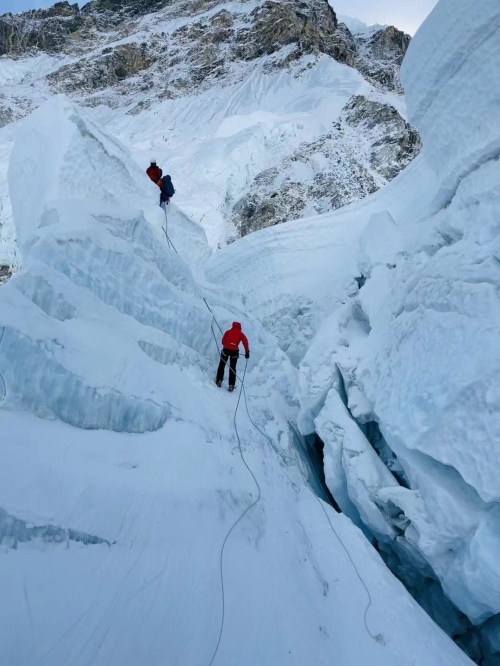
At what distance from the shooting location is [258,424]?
15.5 feet

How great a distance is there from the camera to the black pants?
4.84 meters

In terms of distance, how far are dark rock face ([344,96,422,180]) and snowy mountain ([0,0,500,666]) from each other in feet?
39.0

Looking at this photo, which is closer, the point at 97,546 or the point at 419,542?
the point at 97,546

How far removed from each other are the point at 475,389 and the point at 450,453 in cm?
55

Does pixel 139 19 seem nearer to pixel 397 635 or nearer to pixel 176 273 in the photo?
pixel 176 273

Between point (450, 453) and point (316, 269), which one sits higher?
point (450, 453)

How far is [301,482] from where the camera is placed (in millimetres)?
4344

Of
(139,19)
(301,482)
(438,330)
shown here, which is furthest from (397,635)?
(139,19)

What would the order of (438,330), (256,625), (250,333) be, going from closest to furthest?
(256,625), (438,330), (250,333)

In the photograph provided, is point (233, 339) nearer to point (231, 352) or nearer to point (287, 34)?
point (231, 352)

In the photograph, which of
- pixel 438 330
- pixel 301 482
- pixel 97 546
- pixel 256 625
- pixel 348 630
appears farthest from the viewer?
pixel 301 482

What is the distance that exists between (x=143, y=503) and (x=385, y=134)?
812 inches

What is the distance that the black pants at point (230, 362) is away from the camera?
15.9ft

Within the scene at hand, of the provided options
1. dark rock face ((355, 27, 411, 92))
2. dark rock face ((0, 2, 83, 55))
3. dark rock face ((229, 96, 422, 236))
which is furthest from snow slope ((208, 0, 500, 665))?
dark rock face ((0, 2, 83, 55))
